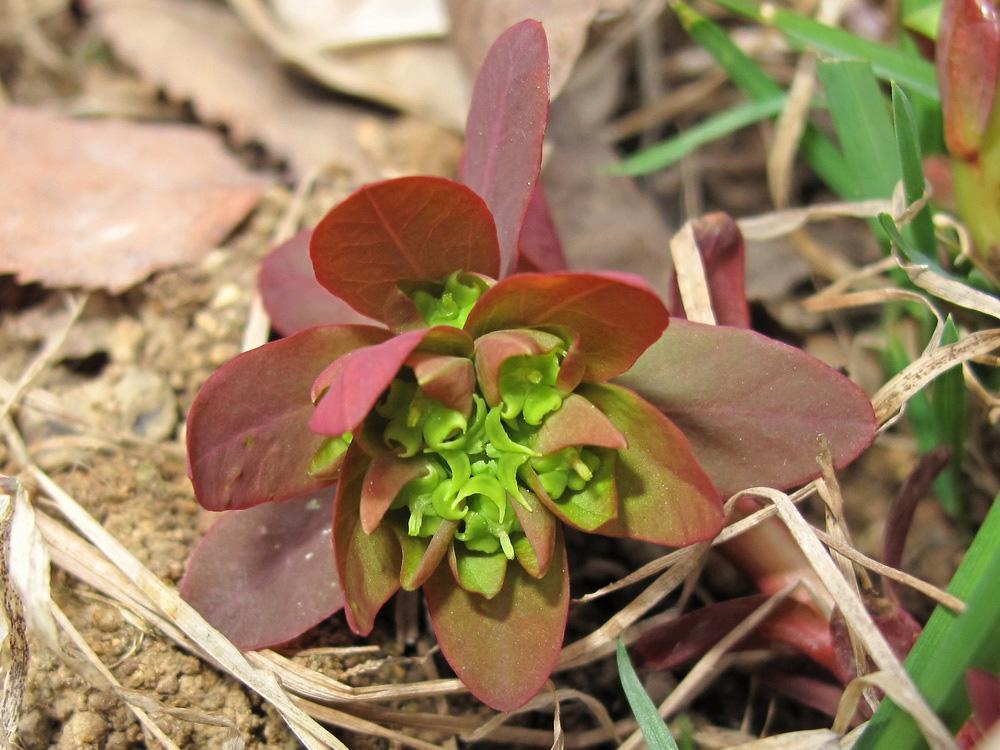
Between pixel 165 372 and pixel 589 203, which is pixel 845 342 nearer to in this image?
pixel 589 203

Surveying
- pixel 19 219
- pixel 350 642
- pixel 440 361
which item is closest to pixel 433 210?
pixel 440 361

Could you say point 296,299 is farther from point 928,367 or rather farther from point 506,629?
point 928,367

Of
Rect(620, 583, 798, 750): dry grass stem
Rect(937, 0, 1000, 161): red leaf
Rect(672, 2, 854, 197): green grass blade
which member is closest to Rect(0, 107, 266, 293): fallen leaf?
Rect(672, 2, 854, 197): green grass blade

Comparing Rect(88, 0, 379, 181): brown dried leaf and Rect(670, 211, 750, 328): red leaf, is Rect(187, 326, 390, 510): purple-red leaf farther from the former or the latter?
Rect(88, 0, 379, 181): brown dried leaf

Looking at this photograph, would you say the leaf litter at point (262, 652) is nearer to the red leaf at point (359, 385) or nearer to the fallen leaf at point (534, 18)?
the red leaf at point (359, 385)

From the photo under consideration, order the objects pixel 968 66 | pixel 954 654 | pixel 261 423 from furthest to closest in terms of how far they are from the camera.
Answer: pixel 968 66, pixel 261 423, pixel 954 654

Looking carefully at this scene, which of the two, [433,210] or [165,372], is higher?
[433,210]

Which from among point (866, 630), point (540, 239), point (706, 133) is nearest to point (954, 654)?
point (866, 630)
